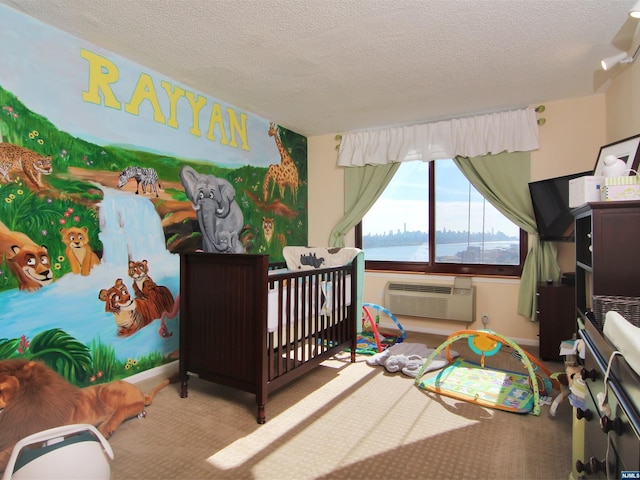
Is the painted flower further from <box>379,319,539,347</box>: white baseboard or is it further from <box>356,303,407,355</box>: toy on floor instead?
<box>379,319,539,347</box>: white baseboard

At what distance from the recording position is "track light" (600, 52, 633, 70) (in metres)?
2.28

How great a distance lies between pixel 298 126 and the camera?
418cm

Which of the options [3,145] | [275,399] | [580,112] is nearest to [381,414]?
[275,399]

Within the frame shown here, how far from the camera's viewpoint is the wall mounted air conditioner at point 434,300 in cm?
365

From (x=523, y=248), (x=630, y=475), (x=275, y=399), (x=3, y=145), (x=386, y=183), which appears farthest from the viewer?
(x=386, y=183)

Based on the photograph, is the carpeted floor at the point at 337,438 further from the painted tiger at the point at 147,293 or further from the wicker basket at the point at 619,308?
the wicker basket at the point at 619,308

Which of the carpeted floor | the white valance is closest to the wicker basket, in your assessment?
the carpeted floor

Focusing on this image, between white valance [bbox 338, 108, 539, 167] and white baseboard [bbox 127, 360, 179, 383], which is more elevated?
white valance [bbox 338, 108, 539, 167]

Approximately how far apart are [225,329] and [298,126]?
271 centimetres

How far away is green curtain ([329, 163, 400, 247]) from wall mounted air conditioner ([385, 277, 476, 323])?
33.3 inches

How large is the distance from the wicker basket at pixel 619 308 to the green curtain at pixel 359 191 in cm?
275

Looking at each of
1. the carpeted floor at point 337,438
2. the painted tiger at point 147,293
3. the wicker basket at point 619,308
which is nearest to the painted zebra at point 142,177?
the painted tiger at point 147,293

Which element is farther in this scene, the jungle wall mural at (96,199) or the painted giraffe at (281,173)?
the painted giraffe at (281,173)

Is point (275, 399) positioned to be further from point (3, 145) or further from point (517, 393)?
point (3, 145)
